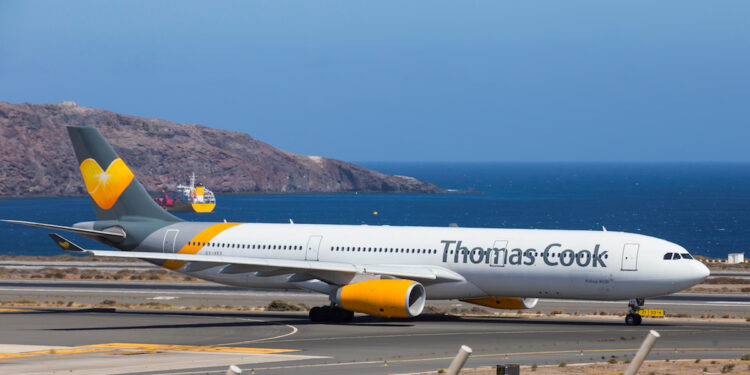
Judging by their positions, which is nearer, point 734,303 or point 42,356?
point 42,356

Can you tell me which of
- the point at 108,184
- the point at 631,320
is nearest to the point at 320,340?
the point at 631,320

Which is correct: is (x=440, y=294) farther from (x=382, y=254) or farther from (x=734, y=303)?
(x=734, y=303)

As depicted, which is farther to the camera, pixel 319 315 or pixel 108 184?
pixel 108 184

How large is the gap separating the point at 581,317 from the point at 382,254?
917 cm

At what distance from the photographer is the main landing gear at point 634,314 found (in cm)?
4019

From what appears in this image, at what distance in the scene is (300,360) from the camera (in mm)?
29844

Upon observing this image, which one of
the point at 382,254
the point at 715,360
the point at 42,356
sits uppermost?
the point at 382,254

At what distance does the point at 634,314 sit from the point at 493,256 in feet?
18.6

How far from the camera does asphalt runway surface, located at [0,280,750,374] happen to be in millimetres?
29016

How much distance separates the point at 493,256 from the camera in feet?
136

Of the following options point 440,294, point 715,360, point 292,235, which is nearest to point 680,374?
point 715,360

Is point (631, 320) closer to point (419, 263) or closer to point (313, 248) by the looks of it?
point (419, 263)

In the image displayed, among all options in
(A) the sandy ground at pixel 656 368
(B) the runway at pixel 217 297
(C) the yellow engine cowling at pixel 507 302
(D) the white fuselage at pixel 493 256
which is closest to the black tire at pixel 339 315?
(D) the white fuselage at pixel 493 256

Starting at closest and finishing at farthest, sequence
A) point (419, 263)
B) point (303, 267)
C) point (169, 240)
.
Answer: point (303, 267) → point (419, 263) → point (169, 240)
